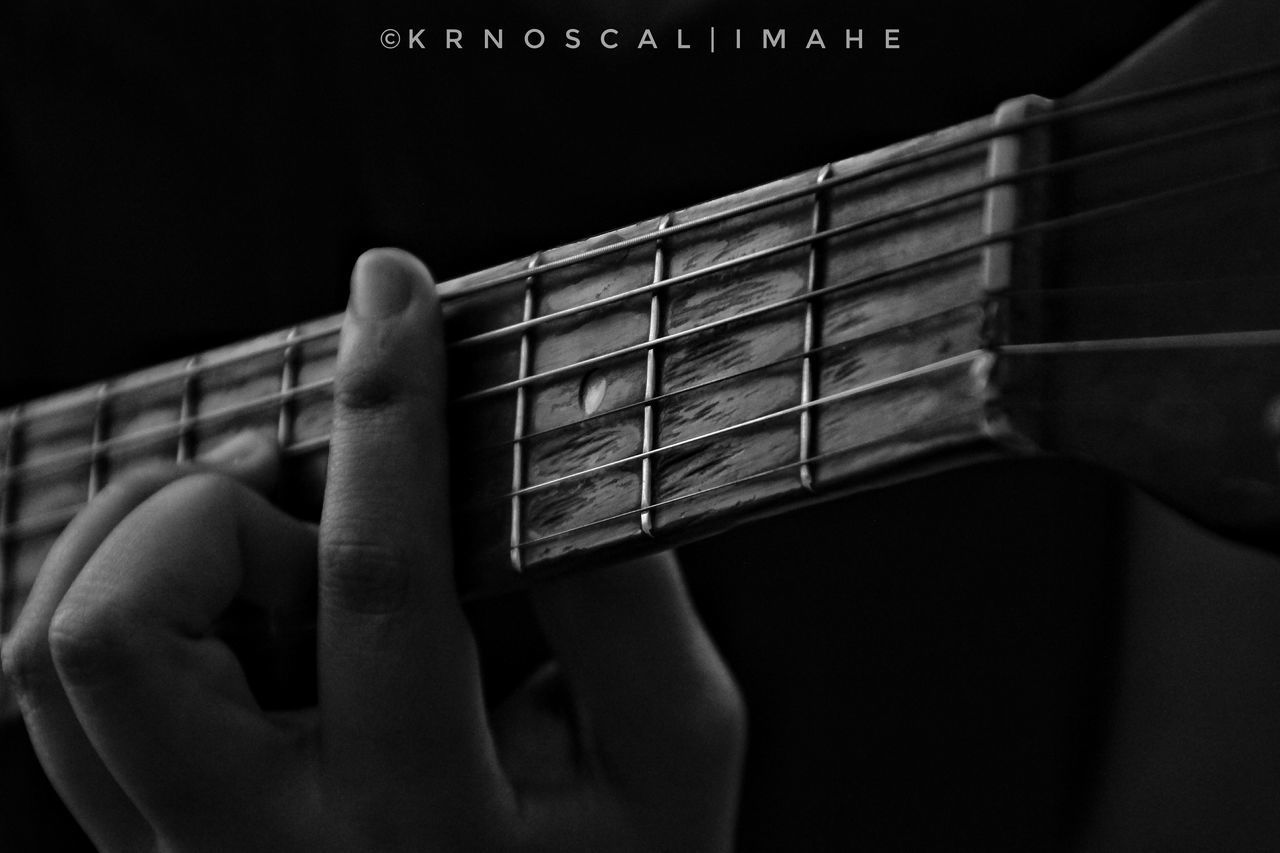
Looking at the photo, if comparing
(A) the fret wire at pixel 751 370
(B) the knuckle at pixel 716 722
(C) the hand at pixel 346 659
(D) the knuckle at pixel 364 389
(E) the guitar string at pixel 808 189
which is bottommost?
(B) the knuckle at pixel 716 722

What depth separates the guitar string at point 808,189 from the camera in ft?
1.13

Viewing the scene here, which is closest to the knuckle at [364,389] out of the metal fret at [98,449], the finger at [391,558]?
the finger at [391,558]

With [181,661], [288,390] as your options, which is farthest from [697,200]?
[181,661]

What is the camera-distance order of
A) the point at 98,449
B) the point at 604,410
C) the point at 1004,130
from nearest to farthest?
1. the point at 1004,130
2. the point at 604,410
3. the point at 98,449

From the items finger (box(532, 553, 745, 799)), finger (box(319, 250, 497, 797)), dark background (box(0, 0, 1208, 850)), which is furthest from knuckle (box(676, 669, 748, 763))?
dark background (box(0, 0, 1208, 850))

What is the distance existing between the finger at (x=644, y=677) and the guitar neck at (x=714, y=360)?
10 centimetres

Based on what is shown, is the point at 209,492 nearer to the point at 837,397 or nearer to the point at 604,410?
the point at 604,410

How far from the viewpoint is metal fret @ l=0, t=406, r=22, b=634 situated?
718 millimetres

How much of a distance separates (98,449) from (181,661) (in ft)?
A: 0.66

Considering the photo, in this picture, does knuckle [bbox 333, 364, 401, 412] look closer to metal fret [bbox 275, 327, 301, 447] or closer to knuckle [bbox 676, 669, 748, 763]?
metal fret [bbox 275, 327, 301, 447]

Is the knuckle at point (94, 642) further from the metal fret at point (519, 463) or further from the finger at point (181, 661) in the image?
the metal fret at point (519, 463)

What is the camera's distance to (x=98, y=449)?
68cm

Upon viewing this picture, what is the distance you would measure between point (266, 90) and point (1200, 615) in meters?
0.98

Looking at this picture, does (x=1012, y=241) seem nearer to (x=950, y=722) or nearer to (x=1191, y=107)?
(x=1191, y=107)
